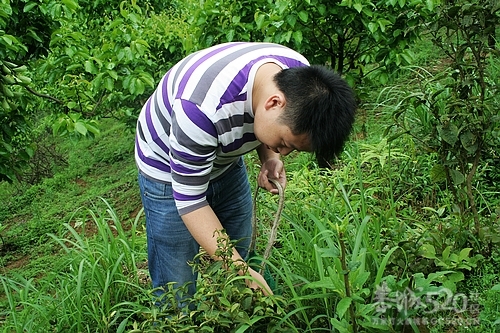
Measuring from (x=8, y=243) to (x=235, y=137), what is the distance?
418 cm

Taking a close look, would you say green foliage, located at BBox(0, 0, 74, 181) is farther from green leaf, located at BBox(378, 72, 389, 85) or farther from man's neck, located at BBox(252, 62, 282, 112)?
green leaf, located at BBox(378, 72, 389, 85)

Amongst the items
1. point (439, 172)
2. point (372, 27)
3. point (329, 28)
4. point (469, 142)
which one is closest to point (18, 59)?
point (329, 28)

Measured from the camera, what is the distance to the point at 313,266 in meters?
2.18

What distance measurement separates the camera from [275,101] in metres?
1.66

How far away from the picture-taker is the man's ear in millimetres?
1644

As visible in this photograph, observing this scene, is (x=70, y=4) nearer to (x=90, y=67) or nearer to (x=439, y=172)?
(x=90, y=67)

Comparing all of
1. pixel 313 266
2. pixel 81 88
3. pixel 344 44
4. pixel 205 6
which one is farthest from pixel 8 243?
pixel 313 266

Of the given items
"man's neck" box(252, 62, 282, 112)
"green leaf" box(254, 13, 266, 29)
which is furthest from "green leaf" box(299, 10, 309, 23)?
"man's neck" box(252, 62, 282, 112)

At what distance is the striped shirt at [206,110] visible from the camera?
67.1 inches

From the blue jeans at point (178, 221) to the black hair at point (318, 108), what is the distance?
0.55m

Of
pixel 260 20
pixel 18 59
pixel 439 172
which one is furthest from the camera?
pixel 260 20

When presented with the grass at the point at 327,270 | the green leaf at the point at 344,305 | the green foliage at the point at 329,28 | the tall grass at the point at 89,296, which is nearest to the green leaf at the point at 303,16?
the green foliage at the point at 329,28

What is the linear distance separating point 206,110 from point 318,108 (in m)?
0.34

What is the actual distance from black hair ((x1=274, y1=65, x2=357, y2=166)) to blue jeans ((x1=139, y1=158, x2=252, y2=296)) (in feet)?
1.81
